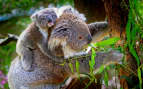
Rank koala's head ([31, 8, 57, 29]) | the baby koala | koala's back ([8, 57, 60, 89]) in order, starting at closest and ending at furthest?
1. koala's head ([31, 8, 57, 29])
2. the baby koala
3. koala's back ([8, 57, 60, 89])

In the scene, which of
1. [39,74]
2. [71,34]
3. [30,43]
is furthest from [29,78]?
[71,34]

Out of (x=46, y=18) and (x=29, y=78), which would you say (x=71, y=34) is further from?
(x=29, y=78)

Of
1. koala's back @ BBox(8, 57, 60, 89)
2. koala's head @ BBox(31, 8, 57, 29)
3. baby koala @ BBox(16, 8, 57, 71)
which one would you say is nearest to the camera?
koala's head @ BBox(31, 8, 57, 29)

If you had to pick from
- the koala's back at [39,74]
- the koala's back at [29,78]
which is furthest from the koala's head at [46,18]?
the koala's back at [29,78]

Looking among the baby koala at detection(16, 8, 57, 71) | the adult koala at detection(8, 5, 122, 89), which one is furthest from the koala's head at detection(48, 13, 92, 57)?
the baby koala at detection(16, 8, 57, 71)

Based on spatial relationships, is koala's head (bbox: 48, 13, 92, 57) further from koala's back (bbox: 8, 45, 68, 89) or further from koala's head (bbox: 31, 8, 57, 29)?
koala's back (bbox: 8, 45, 68, 89)

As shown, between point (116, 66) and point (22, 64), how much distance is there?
3.10ft

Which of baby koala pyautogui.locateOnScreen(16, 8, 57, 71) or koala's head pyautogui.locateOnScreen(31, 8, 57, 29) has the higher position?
koala's head pyautogui.locateOnScreen(31, 8, 57, 29)

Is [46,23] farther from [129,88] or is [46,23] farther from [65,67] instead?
[129,88]

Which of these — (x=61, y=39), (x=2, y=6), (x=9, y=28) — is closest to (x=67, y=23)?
(x=61, y=39)

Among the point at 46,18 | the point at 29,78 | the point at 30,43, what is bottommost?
the point at 29,78

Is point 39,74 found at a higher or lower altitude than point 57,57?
lower

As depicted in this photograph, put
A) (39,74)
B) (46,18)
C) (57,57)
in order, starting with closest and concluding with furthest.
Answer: (46,18) → (57,57) → (39,74)

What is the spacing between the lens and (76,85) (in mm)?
2166
